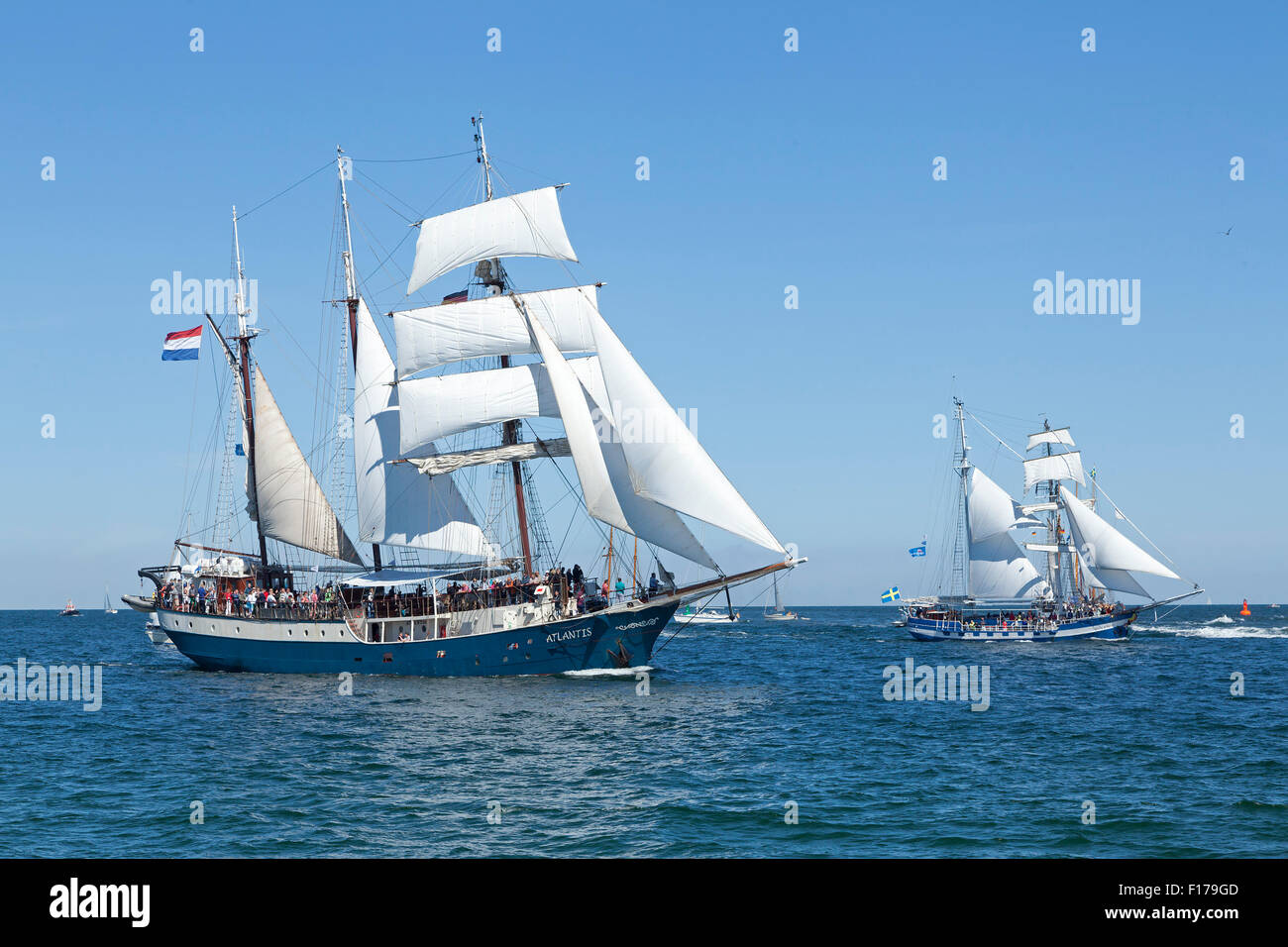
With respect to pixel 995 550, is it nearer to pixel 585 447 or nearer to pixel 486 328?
pixel 486 328

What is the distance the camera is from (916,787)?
26047 millimetres

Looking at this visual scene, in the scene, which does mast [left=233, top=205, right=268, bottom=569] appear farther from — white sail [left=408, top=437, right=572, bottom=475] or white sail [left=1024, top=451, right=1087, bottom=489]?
white sail [left=1024, top=451, right=1087, bottom=489]

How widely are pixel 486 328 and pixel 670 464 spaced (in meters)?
18.5

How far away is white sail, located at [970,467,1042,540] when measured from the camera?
341ft

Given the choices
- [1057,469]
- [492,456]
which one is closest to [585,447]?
[492,456]

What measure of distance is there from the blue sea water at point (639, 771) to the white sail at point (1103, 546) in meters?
47.8

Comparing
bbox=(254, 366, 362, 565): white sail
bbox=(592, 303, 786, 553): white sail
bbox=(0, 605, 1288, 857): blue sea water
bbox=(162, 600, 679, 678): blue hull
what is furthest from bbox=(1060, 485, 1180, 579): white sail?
bbox=(254, 366, 362, 565): white sail

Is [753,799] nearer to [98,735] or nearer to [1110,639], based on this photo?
[98,735]

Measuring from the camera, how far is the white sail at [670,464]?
45750mm

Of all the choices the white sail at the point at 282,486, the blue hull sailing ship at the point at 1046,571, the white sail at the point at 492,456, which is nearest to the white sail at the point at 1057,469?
the blue hull sailing ship at the point at 1046,571

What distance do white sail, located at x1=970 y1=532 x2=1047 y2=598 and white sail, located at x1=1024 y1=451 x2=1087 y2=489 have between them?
8.71m

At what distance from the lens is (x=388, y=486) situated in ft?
209

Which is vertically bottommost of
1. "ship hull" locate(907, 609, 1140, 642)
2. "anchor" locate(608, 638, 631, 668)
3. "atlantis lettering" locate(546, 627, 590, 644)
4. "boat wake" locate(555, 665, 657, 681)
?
"ship hull" locate(907, 609, 1140, 642)
